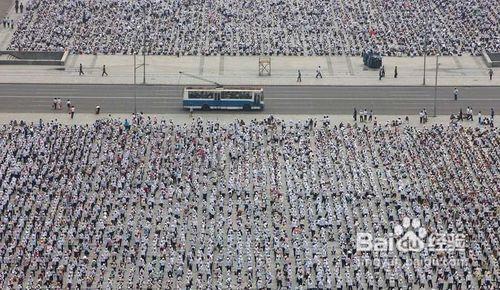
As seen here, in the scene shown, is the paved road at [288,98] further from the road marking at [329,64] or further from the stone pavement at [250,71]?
the road marking at [329,64]

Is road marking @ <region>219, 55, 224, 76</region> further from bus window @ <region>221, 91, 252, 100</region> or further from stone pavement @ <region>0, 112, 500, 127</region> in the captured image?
stone pavement @ <region>0, 112, 500, 127</region>

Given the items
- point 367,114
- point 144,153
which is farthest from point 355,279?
point 367,114

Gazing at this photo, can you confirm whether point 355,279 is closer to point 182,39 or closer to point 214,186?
point 214,186

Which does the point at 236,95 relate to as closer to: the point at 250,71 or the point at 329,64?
the point at 250,71

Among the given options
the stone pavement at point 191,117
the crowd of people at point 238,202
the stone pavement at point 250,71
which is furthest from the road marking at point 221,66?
the crowd of people at point 238,202

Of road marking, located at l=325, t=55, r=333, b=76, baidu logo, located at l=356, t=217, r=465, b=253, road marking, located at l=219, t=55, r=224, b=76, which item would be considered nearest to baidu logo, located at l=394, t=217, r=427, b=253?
baidu logo, located at l=356, t=217, r=465, b=253

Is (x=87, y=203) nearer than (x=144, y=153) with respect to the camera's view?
Yes

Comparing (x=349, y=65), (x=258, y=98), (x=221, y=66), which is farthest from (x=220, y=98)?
(x=349, y=65)
